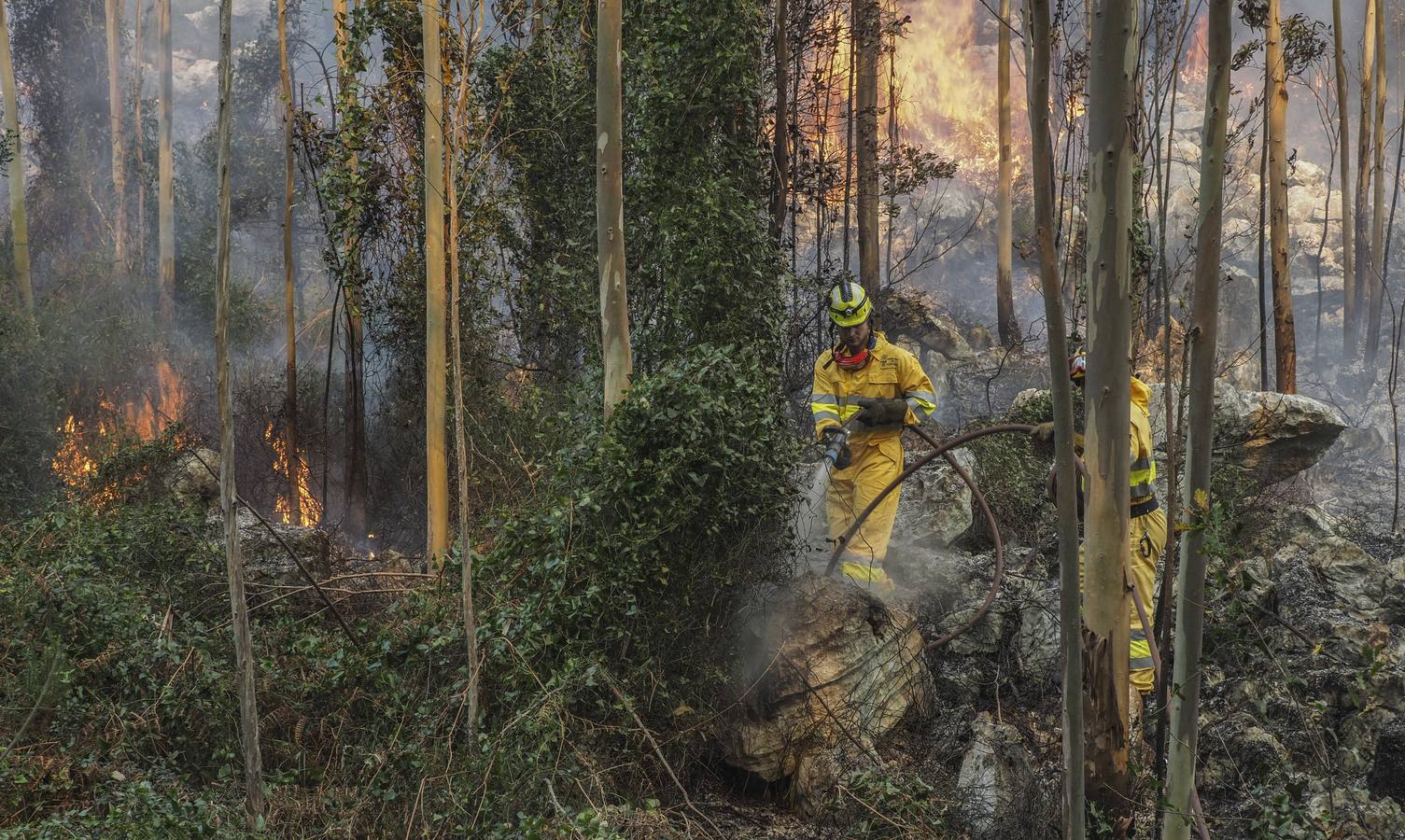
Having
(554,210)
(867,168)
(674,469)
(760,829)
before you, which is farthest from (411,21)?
(760,829)

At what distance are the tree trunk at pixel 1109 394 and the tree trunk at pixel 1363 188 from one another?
1918 centimetres

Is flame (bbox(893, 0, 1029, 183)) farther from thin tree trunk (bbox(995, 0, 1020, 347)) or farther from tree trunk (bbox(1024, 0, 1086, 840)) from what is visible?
tree trunk (bbox(1024, 0, 1086, 840))

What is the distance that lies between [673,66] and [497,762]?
5.36m

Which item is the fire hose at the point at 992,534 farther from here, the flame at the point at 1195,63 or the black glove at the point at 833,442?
the flame at the point at 1195,63

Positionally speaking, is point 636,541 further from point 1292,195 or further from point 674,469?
point 1292,195

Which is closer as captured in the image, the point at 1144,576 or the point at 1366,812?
the point at 1366,812

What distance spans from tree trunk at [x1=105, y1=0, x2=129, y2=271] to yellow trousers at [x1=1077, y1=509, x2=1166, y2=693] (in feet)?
60.8

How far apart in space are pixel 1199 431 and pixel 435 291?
287 inches

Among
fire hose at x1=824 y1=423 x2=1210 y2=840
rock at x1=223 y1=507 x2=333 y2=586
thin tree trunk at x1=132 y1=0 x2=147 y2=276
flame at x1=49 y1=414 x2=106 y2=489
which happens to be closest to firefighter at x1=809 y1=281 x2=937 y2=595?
fire hose at x1=824 y1=423 x2=1210 y2=840

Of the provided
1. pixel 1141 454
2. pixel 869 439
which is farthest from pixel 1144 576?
pixel 869 439

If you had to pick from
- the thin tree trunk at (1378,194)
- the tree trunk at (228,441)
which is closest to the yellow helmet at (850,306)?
the tree trunk at (228,441)

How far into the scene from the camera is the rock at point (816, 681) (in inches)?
228

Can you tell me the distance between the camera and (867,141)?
45.8 ft

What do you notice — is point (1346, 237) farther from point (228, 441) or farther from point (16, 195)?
point (16, 195)
